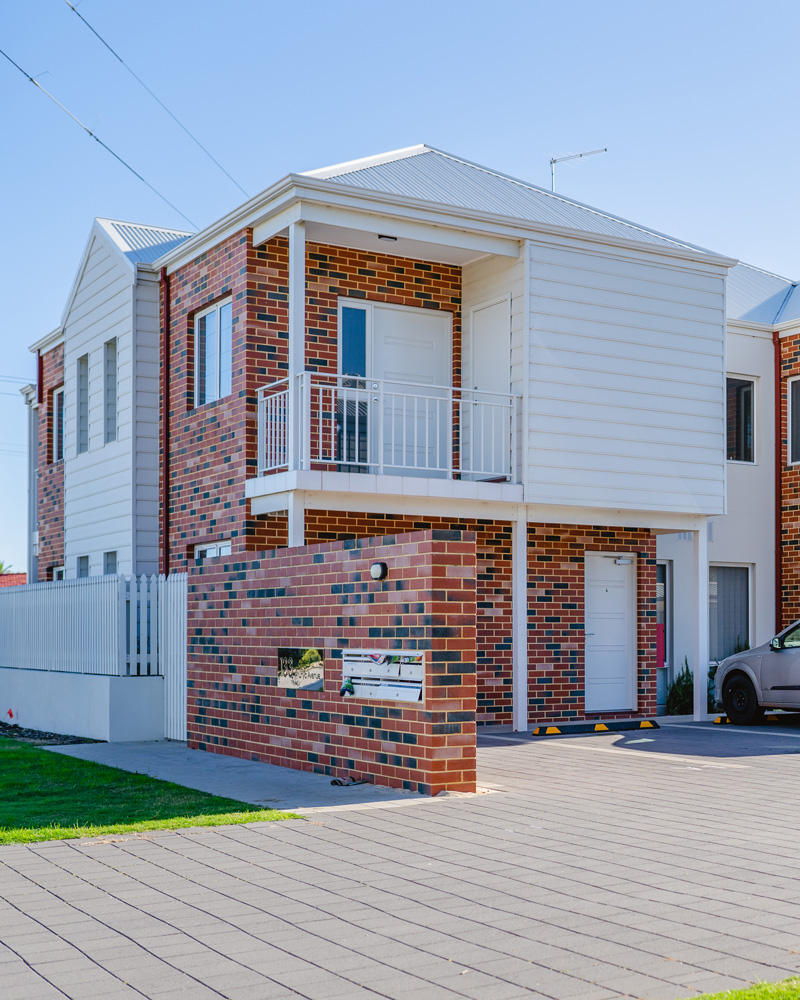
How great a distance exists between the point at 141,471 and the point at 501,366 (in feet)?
17.6

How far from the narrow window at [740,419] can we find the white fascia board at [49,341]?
37.2 feet

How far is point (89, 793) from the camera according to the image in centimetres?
935

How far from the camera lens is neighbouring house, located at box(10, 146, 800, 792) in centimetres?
1284

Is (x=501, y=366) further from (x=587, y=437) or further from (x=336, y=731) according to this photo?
(x=336, y=731)

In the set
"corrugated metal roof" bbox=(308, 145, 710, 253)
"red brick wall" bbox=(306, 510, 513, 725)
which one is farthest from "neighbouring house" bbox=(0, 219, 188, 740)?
"corrugated metal roof" bbox=(308, 145, 710, 253)

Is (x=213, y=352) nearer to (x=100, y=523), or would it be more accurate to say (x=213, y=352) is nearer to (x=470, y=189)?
(x=100, y=523)

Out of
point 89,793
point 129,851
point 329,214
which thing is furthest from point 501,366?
point 129,851

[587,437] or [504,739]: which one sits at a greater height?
[587,437]

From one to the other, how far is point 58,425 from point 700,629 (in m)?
12.0

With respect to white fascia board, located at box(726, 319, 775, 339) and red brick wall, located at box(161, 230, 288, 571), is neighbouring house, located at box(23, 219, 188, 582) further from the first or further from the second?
white fascia board, located at box(726, 319, 775, 339)

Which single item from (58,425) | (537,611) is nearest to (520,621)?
(537,611)

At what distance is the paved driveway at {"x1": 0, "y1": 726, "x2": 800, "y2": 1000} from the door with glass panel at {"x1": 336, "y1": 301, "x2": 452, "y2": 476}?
21.0 feet

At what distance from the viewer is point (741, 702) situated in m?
15.4

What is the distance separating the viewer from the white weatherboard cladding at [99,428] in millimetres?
16641
